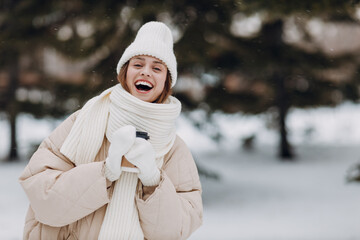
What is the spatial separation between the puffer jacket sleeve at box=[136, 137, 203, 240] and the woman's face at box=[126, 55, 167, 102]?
30 cm

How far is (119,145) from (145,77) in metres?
0.41

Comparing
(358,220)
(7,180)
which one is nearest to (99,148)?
(358,220)

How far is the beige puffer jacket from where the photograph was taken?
5.48 feet

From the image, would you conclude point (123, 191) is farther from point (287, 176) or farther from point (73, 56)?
point (287, 176)

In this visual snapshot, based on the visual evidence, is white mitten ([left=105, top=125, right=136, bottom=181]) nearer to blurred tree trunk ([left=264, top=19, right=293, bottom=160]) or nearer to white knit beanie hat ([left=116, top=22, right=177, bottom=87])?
white knit beanie hat ([left=116, top=22, right=177, bottom=87])

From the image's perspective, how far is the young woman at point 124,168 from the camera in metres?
1.67

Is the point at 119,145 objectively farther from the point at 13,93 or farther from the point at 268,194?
the point at 13,93

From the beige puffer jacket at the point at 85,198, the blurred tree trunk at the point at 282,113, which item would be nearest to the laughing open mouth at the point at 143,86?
the beige puffer jacket at the point at 85,198

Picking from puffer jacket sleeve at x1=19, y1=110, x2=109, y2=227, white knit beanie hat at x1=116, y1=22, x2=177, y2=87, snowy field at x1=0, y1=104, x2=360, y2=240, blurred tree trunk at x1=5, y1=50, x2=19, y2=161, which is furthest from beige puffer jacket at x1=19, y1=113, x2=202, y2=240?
blurred tree trunk at x1=5, y1=50, x2=19, y2=161

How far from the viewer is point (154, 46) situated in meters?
1.88

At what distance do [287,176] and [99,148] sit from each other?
26.8 ft

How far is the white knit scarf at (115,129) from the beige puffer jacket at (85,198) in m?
0.05

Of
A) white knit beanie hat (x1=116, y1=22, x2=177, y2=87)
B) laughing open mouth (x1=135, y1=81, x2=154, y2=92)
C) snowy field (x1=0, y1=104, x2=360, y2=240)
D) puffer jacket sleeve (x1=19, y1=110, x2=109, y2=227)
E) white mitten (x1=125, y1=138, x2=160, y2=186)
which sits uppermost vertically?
snowy field (x1=0, y1=104, x2=360, y2=240)

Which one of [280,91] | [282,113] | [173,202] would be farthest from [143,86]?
[280,91]
